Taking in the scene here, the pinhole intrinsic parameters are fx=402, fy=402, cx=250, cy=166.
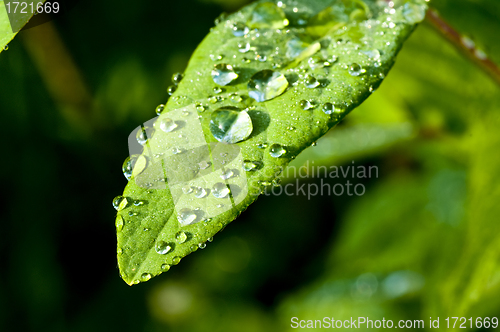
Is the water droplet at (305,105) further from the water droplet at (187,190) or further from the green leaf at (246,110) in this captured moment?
the water droplet at (187,190)

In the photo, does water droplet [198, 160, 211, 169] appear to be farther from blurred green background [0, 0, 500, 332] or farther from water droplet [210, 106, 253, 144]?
blurred green background [0, 0, 500, 332]

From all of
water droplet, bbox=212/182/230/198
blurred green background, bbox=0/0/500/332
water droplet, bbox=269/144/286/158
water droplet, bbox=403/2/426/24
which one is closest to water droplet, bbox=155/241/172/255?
water droplet, bbox=212/182/230/198

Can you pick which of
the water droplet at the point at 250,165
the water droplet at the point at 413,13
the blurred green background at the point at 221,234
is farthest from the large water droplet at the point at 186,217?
the blurred green background at the point at 221,234

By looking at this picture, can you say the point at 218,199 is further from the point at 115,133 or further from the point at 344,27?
the point at 115,133

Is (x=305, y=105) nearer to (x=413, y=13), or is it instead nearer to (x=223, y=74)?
(x=223, y=74)

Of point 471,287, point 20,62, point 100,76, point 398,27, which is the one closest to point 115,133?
point 100,76
